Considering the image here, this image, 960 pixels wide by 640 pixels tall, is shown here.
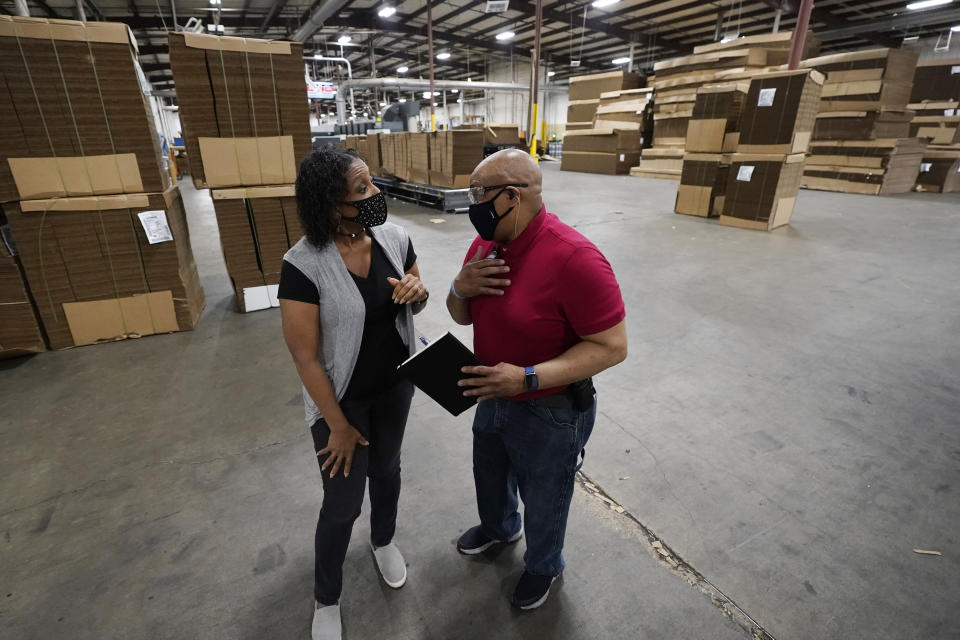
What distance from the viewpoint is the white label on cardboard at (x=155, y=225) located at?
123 inches

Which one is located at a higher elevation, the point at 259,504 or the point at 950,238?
the point at 950,238

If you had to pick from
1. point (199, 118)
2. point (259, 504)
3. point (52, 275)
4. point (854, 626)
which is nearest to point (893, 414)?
point (854, 626)

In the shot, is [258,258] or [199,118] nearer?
[199,118]

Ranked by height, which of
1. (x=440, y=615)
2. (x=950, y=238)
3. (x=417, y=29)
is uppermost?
(x=417, y=29)

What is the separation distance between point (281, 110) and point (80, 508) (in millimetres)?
2967

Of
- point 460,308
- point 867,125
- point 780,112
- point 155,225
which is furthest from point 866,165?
point 155,225

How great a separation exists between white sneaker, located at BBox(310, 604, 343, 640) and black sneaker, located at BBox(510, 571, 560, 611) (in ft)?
1.85

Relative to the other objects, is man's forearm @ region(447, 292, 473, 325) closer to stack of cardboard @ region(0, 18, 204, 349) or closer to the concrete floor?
the concrete floor

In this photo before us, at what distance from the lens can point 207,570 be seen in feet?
5.09

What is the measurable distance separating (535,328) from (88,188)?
139 inches

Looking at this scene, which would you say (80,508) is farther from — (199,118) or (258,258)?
(199,118)

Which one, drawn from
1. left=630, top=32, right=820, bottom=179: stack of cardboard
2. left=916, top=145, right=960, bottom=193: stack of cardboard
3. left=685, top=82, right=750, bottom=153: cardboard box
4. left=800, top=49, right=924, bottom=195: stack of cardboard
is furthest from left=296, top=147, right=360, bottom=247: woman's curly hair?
left=916, top=145, right=960, bottom=193: stack of cardboard

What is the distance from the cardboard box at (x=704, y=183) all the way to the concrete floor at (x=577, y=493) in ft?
13.2

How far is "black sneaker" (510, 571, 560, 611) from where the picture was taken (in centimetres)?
142
